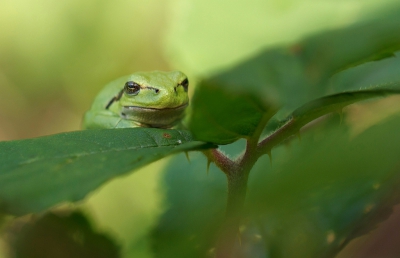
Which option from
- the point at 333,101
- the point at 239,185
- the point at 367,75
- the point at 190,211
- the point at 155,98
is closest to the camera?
the point at 333,101

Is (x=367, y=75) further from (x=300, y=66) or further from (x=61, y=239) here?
(x=61, y=239)

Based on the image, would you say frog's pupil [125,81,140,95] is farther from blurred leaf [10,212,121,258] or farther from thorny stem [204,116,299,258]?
thorny stem [204,116,299,258]

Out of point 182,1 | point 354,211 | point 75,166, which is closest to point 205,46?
point 182,1

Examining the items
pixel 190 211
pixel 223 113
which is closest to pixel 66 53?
pixel 190 211

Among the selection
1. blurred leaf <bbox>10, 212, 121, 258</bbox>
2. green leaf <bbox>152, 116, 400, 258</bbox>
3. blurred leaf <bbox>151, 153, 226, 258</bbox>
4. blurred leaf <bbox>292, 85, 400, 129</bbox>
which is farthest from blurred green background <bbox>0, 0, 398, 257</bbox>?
blurred leaf <bbox>292, 85, 400, 129</bbox>

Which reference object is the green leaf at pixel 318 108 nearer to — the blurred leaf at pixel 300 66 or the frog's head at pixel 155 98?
the blurred leaf at pixel 300 66

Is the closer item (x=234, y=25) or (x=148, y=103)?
(x=148, y=103)
